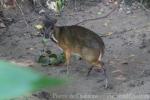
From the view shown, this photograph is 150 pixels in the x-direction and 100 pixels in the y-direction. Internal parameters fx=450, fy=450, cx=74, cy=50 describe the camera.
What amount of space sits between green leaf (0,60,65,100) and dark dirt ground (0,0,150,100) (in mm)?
3408

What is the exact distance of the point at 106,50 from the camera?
6.72m

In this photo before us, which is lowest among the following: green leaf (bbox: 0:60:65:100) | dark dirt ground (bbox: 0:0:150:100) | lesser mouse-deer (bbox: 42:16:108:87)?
dark dirt ground (bbox: 0:0:150:100)

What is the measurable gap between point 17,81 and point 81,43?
4.89 metres

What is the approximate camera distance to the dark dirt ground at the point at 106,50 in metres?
4.97

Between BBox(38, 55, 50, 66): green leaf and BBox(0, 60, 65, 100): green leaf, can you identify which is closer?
BBox(0, 60, 65, 100): green leaf

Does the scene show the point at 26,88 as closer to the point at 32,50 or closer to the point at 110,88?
the point at 110,88

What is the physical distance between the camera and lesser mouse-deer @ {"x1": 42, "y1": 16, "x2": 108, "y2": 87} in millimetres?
5340

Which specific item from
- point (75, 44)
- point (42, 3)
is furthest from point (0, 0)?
point (75, 44)

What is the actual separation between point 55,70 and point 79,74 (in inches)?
13.3

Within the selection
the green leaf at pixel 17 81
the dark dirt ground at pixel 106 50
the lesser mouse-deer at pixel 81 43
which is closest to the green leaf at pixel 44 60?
the dark dirt ground at pixel 106 50

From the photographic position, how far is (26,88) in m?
0.64

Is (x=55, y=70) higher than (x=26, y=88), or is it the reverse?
(x=26, y=88)

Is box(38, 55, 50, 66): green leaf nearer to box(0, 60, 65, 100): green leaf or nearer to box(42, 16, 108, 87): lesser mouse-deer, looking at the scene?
box(42, 16, 108, 87): lesser mouse-deer

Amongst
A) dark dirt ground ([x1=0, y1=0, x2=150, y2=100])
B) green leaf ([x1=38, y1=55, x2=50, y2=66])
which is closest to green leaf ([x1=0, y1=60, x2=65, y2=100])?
dark dirt ground ([x1=0, y1=0, x2=150, y2=100])
